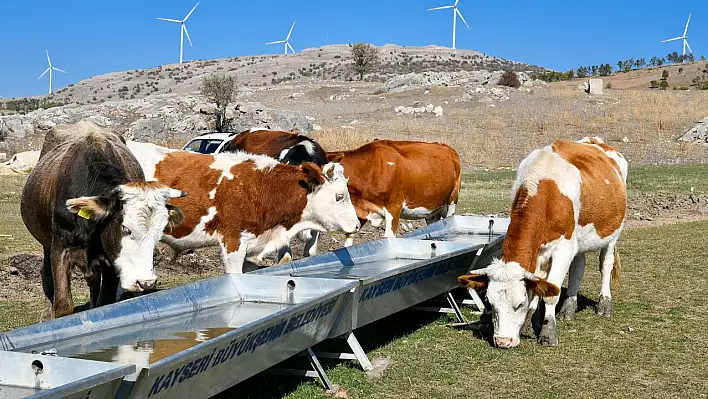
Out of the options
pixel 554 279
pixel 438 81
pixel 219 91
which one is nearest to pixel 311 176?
pixel 554 279

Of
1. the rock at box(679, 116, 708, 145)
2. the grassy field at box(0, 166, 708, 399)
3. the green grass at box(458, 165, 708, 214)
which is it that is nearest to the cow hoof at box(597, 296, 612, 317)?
the grassy field at box(0, 166, 708, 399)

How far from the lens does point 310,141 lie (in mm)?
12852

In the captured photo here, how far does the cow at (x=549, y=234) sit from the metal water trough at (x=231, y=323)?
0.88 m

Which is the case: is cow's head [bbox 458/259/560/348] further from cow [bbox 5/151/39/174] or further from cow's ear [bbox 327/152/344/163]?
cow [bbox 5/151/39/174]

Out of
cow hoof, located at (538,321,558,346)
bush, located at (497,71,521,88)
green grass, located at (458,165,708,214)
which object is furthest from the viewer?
bush, located at (497,71,521,88)

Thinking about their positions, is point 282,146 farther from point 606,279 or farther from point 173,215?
point 173,215

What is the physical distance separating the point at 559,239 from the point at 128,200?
4515mm

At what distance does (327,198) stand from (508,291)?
267cm

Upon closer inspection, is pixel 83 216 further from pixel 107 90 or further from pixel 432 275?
pixel 107 90

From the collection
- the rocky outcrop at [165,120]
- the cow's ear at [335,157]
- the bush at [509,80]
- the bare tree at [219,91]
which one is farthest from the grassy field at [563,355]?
the bush at [509,80]

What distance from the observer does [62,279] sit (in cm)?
770

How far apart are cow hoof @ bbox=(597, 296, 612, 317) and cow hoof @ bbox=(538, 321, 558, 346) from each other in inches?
67.4

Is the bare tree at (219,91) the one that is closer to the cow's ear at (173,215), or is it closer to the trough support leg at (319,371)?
the cow's ear at (173,215)

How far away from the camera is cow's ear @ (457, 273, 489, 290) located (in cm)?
851
